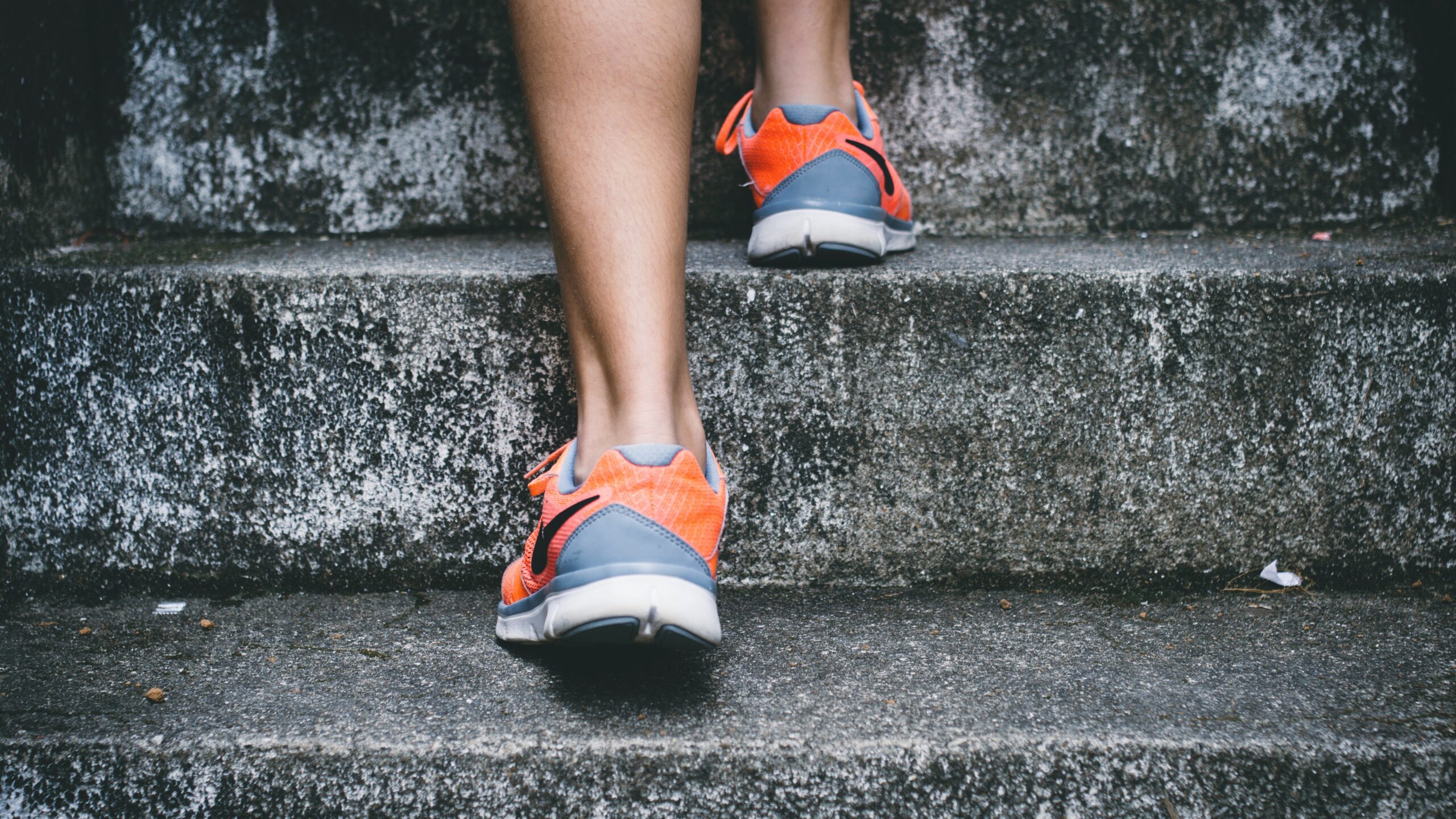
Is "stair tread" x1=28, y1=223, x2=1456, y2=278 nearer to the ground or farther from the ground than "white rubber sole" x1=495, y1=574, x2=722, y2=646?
farther from the ground

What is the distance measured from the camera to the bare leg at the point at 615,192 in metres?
0.76

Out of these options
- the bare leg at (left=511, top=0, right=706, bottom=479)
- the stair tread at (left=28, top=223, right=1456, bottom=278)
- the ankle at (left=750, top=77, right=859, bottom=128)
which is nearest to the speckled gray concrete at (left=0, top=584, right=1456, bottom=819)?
the bare leg at (left=511, top=0, right=706, bottom=479)

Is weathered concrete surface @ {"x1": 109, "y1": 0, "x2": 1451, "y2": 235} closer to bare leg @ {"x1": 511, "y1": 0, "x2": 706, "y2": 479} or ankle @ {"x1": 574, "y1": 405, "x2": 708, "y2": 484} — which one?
bare leg @ {"x1": 511, "y1": 0, "x2": 706, "y2": 479}

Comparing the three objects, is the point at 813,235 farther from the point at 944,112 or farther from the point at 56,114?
the point at 56,114

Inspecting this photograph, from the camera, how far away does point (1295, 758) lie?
2.15 feet

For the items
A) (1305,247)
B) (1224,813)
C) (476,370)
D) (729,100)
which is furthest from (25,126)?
(1305,247)

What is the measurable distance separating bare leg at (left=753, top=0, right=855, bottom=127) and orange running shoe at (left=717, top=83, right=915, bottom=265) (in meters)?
0.04

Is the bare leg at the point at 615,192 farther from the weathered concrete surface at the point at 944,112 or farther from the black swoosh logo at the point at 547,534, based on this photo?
the weathered concrete surface at the point at 944,112

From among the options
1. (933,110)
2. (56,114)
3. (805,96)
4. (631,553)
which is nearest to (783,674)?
(631,553)

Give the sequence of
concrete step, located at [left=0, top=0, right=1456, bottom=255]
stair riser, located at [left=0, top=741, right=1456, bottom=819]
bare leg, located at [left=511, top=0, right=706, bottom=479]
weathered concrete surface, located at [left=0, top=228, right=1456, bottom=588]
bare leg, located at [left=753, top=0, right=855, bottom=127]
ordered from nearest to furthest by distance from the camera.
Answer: stair riser, located at [left=0, top=741, right=1456, bottom=819] → bare leg, located at [left=511, top=0, right=706, bottom=479] → weathered concrete surface, located at [left=0, top=228, right=1456, bottom=588] → bare leg, located at [left=753, top=0, right=855, bottom=127] → concrete step, located at [left=0, top=0, right=1456, bottom=255]

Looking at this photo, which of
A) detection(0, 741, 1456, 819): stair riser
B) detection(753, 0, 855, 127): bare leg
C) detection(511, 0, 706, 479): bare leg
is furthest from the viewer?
detection(753, 0, 855, 127): bare leg

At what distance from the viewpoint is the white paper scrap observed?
93 cm

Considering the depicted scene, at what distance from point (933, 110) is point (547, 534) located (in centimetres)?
93
